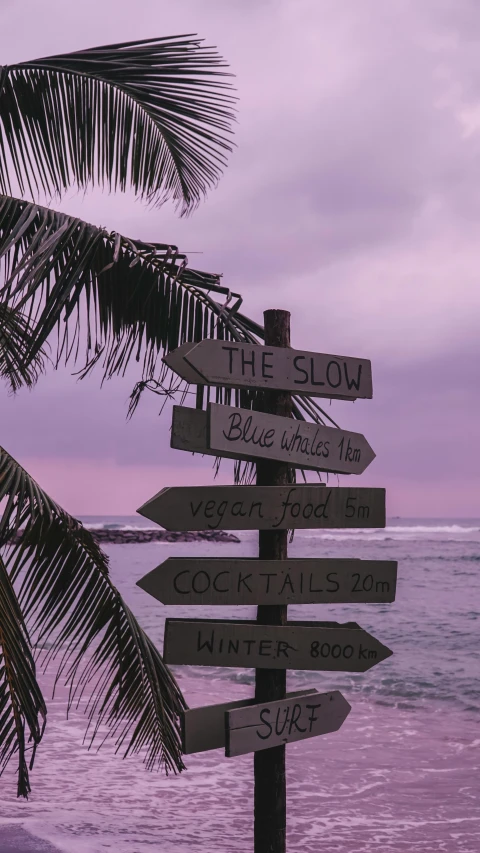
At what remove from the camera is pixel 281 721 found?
3.80 meters

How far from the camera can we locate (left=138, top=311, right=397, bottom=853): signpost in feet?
12.1

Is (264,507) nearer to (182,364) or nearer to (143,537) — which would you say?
(182,364)

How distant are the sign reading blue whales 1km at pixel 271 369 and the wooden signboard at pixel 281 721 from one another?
142 centimetres

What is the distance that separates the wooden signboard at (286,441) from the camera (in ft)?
12.1

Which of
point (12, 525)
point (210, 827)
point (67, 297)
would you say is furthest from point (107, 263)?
point (210, 827)

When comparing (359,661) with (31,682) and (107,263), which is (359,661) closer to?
(31,682)

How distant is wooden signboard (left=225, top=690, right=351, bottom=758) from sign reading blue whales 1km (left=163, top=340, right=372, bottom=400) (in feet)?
4.66

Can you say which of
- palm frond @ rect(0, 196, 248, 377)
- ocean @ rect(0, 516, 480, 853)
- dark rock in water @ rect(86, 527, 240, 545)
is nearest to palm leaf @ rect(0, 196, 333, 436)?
palm frond @ rect(0, 196, 248, 377)

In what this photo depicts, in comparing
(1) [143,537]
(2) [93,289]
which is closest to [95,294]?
(2) [93,289]

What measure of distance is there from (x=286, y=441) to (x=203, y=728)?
1.31 m

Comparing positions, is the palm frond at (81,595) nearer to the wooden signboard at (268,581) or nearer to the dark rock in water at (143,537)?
the wooden signboard at (268,581)

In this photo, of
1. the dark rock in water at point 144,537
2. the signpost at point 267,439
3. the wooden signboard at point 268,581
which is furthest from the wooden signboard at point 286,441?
the dark rock in water at point 144,537

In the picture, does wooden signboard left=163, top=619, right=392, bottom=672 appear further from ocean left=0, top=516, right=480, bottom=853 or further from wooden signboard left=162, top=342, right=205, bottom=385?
ocean left=0, top=516, right=480, bottom=853

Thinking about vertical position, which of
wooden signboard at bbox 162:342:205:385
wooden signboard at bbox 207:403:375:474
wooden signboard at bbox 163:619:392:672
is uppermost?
wooden signboard at bbox 162:342:205:385
